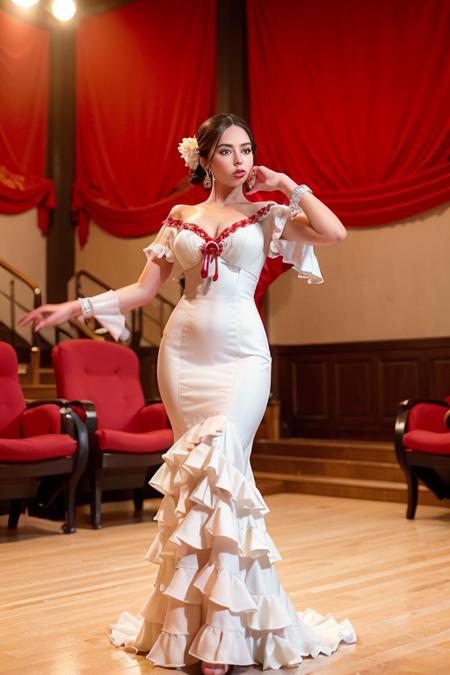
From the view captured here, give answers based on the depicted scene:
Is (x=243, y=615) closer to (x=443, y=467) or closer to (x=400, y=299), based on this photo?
(x=443, y=467)

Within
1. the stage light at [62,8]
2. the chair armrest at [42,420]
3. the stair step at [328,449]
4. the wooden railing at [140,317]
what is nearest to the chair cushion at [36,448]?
the chair armrest at [42,420]

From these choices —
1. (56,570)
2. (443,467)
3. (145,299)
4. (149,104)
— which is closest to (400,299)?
(443,467)

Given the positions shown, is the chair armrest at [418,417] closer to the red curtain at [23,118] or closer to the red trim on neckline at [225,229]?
the red trim on neckline at [225,229]

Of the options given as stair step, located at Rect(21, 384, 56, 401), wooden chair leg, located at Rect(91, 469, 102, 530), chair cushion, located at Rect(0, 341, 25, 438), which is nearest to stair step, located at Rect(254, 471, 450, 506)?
stair step, located at Rect(21, 384, 56, 401)

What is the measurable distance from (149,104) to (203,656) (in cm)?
747

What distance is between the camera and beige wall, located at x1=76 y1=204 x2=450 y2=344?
750 cm

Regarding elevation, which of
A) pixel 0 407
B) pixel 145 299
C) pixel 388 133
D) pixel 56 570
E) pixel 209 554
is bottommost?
pixel 56 570

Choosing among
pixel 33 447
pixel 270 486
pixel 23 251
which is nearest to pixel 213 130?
pixel 33 447

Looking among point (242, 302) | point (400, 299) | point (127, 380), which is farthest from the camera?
point (400, 299)

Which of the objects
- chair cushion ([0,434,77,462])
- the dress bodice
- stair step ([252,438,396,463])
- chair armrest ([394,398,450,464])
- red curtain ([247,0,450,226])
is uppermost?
red curtain ([247,0,450,226])

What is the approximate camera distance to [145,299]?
2711 millimetres

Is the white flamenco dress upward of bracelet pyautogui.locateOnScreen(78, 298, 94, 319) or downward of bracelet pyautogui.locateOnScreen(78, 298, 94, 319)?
downward

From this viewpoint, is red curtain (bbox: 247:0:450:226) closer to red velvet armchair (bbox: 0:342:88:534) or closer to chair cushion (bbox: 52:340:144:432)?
chair cushion (bbox: 52:340:144:432)

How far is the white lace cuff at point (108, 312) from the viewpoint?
2582 mm
